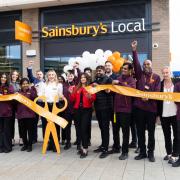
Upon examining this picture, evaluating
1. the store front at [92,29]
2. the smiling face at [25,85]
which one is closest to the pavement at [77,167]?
the smiling face at [25,85]

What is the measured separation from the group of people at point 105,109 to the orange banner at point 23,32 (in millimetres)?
4586

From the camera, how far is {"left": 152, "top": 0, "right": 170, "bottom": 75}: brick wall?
12.0m

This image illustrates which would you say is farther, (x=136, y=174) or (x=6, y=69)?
(x=6, y=69)

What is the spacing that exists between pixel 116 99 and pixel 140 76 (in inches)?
27.0

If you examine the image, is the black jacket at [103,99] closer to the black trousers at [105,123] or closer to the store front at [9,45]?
the black trousers at [105,123]

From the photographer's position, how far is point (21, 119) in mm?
7633

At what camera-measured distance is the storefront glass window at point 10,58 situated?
14227mm

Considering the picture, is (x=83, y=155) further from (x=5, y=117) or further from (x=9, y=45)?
(x=9, y=45)

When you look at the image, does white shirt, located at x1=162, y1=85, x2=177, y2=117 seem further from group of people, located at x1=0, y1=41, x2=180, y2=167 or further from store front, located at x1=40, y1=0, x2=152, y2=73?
A: store front, located at x1=40, y1=0, x2=152, y2=73

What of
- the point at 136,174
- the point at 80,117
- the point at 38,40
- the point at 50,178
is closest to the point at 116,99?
the point at 80,117

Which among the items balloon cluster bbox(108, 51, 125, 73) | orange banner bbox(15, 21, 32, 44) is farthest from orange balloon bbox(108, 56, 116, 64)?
orange banner bbox(15, 21, 32, 44)

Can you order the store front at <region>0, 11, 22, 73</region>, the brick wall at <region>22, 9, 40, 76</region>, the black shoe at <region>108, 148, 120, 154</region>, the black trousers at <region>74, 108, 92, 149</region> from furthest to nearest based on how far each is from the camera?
the store front at <region>0, 11, 22, 73</region> < the brick wall at <region>22, 9, 40, 76</region> < the black shoe at <region>108, 148, 120, 154</region> < the black trousers at <region>74, 108, 92, 149</region>

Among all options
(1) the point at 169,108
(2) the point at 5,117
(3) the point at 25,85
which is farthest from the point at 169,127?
(2) the point at 5,117

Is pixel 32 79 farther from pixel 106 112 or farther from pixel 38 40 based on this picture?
pixel 38 40
